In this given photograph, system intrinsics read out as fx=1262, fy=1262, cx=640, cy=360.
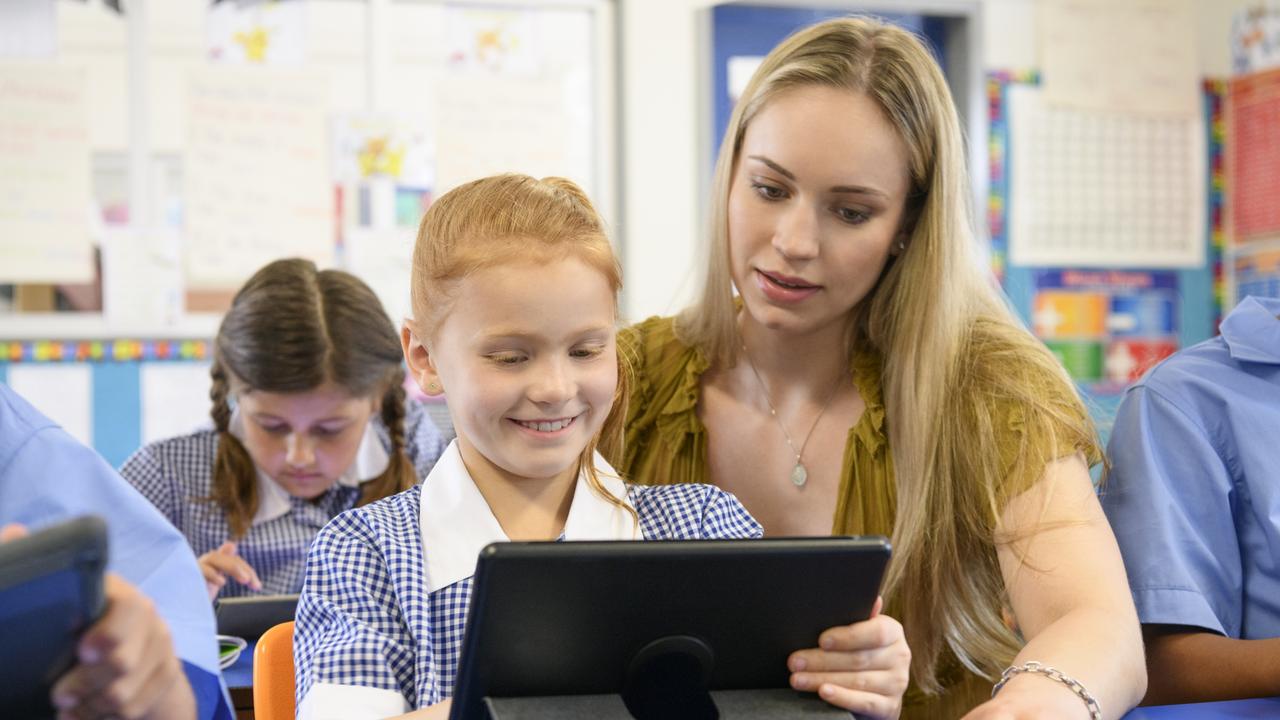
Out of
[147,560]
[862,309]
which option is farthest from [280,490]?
[147,560]

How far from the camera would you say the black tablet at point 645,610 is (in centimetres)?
78

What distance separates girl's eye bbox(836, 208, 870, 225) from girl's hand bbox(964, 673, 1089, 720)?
1.88 feet

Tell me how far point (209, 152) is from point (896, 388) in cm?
240

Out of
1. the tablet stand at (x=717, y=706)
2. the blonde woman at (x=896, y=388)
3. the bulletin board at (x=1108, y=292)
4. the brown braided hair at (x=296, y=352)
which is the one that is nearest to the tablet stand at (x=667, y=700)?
the tablet stand at (x=717, y=706)

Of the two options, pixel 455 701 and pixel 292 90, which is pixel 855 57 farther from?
pixel 292 90

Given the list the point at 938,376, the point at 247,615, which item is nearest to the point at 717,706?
the point at 938,376

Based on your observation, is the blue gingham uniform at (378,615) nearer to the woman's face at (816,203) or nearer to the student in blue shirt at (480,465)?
the student in blue shirt at (480,465)

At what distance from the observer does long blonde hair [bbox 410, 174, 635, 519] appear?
45.9 inches

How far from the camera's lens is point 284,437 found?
7.26ft

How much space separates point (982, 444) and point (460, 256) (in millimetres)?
667

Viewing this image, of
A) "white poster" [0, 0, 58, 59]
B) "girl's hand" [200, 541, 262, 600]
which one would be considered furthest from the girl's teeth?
"white poster" [0, 0, 58, 59]

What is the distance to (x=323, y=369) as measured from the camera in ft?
7.08

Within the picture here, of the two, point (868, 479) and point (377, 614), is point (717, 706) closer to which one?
point (377, 614)

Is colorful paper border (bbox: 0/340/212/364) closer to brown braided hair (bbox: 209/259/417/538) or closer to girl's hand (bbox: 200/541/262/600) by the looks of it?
brown braided hair (bbox: 209/259/417/538)
